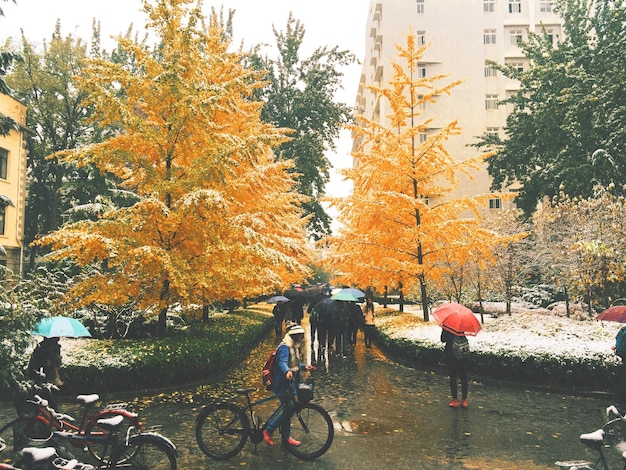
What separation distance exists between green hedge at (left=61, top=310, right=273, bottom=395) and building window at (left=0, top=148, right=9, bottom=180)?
22103 millimetres

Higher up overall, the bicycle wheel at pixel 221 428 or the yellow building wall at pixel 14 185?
the yellow building wall at pixel 14 185

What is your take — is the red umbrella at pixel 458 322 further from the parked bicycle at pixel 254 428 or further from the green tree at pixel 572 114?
the green tree at pixel 572 114

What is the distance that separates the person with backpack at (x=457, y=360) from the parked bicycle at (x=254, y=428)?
3555 mm

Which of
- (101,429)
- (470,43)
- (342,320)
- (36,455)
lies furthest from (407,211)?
(470,43)

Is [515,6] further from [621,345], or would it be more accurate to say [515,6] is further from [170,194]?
[621,345]

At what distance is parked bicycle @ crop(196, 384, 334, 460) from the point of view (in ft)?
22.1

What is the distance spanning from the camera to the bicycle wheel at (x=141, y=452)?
5.59 meters

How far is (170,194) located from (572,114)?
85.9 ft

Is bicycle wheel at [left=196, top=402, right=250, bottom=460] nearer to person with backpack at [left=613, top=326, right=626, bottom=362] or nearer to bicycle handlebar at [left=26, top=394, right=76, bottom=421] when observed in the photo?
bicycle handlebar at [left=26, top=394, right=76, bottom=421]

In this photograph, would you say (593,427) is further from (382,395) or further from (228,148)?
(228,148)

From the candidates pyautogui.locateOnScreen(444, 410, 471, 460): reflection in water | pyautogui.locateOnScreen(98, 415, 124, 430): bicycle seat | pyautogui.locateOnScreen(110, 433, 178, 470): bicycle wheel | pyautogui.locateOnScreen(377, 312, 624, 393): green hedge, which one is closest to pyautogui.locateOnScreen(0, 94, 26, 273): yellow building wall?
pyautogui.locateOnScreen(377, 312, 624, 393): green hedge

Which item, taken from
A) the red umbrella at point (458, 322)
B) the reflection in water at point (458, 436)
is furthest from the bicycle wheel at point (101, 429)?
the red umbrella at point (458, 322)

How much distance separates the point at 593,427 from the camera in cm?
823

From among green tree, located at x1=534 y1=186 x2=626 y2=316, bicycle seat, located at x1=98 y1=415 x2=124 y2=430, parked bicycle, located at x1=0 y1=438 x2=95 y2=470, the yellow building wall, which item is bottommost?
bicycle seat, located at x1=98 y1=415 x2=124 y2=430
